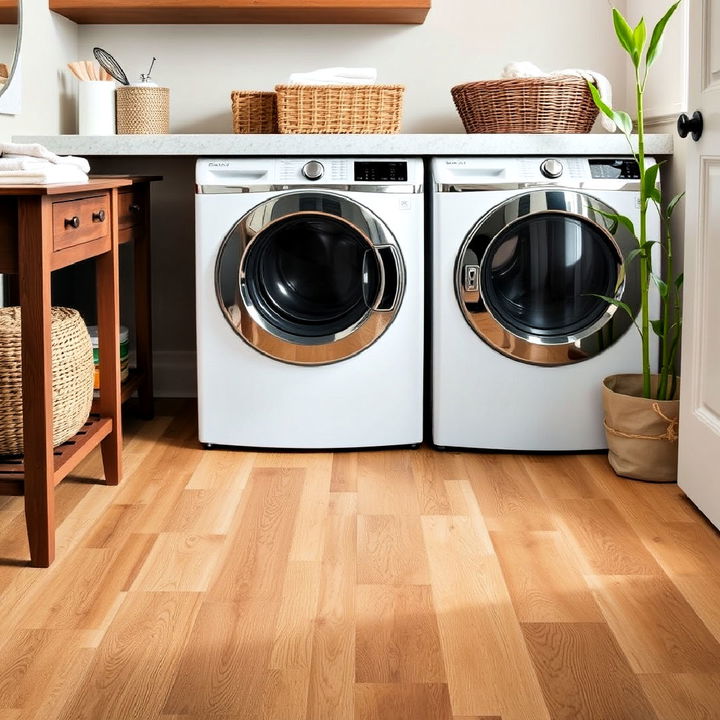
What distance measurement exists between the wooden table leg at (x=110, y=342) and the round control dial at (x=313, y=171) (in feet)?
1.78

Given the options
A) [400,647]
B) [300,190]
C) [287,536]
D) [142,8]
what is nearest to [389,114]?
[300,190]

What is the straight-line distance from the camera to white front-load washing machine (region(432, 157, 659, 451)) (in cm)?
276

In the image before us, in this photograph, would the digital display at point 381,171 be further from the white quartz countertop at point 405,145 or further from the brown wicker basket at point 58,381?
the brown wicker basket at point 58,381

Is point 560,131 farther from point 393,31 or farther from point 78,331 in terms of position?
point 78,331

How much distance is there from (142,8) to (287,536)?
1902mm

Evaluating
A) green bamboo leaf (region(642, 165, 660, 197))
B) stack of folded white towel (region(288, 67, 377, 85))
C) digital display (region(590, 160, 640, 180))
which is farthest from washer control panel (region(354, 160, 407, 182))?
green bamboo leaf (region(642, 165, 660, 197))

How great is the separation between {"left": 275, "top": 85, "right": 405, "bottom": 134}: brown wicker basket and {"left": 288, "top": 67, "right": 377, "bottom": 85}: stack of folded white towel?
2 centimetres

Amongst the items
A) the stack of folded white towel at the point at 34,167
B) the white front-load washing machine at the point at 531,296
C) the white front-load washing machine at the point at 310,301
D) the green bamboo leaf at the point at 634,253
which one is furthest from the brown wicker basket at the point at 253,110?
the green bamboo leaf at the point at 634,253

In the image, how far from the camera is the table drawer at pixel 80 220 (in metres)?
2.03

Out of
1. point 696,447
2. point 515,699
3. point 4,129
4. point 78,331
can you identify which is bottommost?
point 515,699

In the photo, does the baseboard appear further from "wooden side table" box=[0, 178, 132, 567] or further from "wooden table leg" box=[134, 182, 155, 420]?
"wooden side table" box=[0, 178, 132, 567]

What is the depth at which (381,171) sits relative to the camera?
9.17ft

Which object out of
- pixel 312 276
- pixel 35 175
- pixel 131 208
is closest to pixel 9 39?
pixel 131 208

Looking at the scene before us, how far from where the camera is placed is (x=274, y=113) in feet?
10.0
